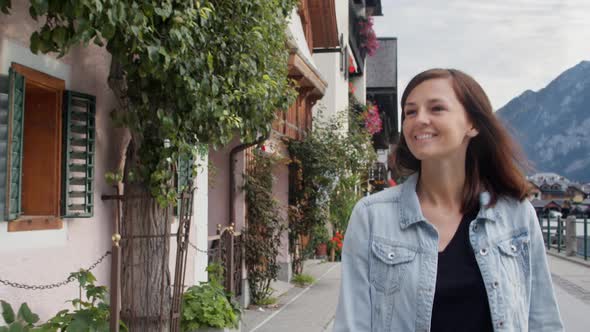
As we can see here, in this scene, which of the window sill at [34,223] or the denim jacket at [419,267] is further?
the window sill at [34,223]

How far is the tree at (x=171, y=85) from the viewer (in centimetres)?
502

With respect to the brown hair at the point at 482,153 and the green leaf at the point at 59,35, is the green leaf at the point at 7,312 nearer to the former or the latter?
the green leaf at the point at 59,35

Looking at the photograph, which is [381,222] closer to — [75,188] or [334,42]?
[75,188]

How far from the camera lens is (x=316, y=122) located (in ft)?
54.7

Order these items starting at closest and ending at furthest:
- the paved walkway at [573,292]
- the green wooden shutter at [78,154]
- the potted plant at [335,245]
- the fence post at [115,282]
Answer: the fence post at [115,282] → the green wooden shutter at [78,154] → the paved walkway at [573,292] → the potted plant at [335,245]

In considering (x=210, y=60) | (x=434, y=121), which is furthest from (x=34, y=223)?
(x=434, y=121)

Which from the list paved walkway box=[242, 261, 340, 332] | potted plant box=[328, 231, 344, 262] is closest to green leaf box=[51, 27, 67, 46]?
paved walkway box=[242, 261, 340, 332]

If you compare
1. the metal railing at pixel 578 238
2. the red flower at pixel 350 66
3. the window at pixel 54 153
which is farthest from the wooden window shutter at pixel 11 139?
the red flower at pixel 350 66

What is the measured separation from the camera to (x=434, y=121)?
2473mm

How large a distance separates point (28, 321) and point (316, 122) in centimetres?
1199

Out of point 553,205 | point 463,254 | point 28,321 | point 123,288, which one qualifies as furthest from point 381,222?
point 553,205

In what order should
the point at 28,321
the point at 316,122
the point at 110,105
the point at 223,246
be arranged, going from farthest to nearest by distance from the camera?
the point at 316,122 → the point at 223,246 → the point at 110,105 → the point at 28,321

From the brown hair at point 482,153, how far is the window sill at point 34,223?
3.38 m

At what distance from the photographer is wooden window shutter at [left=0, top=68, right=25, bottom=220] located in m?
5.11
